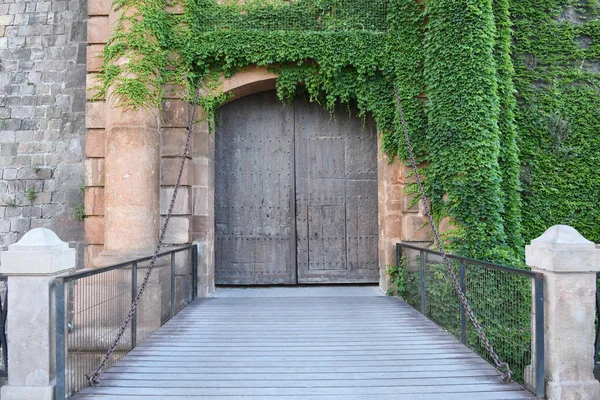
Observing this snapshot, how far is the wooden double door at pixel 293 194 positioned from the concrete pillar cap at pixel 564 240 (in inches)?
158

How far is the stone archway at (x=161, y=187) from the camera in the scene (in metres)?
5.96

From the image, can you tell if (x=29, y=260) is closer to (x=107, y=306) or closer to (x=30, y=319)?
(x=30, y=319)

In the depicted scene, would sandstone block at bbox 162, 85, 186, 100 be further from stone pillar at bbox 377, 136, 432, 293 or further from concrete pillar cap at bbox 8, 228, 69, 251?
concrete pillar cap at bbox 8, 228, 69, 251

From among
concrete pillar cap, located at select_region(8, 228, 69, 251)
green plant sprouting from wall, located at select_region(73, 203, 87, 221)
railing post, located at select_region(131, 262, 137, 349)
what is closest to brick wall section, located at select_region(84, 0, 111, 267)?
green plant sprouting from wall, located at select_region(73, 203, 87, 221)

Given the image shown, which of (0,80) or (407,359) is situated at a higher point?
(0,80)

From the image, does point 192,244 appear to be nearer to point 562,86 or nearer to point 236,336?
point 236,336

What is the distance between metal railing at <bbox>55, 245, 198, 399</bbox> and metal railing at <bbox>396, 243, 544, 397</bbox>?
322 cm

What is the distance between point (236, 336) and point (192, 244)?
225 centimetres

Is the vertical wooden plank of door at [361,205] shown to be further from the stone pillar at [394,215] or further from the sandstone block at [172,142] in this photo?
the sandstone block at [172,142]

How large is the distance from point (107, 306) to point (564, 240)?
4196mm

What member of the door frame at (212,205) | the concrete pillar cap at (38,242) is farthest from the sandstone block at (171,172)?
the concrete pillar cap at (38,242)

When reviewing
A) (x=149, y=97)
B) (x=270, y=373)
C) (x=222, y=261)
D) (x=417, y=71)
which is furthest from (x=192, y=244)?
(x=417, y=71)

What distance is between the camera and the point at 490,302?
4.79 m

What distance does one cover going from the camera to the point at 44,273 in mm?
3396
